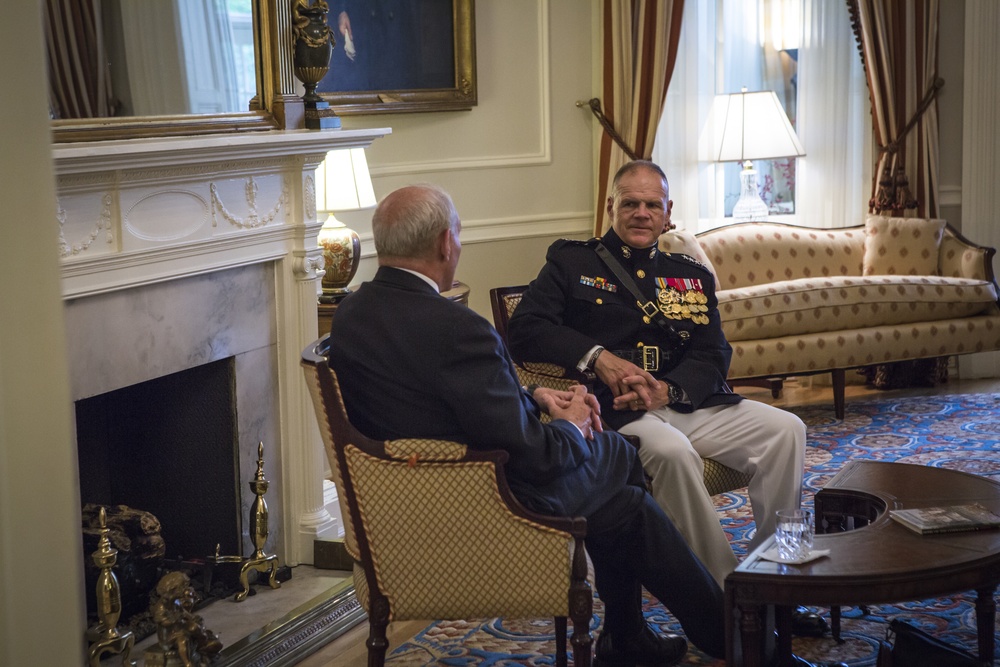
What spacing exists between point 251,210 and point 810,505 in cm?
228

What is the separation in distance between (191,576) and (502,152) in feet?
10.5

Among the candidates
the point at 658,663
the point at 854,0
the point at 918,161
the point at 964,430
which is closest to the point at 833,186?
the point at 918,161

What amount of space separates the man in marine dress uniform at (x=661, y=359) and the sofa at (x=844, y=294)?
1.90m

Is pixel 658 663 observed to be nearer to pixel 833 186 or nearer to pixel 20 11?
pixel 20 11

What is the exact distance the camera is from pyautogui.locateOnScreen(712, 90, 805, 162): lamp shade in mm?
5953

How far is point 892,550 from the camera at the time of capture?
91.3 inches

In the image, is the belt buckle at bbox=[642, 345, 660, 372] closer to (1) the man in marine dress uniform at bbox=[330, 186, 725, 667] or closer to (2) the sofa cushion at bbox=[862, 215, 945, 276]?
(1) the man in marine dress uniform at bbox=[330, 186, 725, 667]

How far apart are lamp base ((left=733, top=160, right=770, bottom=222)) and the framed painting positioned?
1733mm

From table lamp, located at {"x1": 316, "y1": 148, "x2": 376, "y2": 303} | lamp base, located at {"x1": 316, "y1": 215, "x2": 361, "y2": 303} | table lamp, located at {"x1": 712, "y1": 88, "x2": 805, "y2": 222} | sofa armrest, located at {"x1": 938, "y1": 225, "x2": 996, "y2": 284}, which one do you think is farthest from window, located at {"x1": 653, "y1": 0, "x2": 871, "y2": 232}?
lamp base, located at {"x1": 316, "y1": 215, "x2": 361, "y2": 303}

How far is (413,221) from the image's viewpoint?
2400 millimetres

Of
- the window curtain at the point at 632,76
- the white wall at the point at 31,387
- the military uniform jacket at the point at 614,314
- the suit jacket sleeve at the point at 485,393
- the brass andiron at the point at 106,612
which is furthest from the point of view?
the window curtain at the point at 632,76

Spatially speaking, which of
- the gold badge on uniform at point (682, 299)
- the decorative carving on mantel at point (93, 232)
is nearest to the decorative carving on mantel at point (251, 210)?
the decorative carving on mantel at point (93, 232)

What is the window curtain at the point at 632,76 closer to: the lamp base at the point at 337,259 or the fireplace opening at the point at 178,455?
the lamp base at the point at 337,259

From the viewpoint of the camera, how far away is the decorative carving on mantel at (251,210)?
328 centimetres
